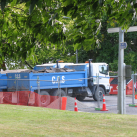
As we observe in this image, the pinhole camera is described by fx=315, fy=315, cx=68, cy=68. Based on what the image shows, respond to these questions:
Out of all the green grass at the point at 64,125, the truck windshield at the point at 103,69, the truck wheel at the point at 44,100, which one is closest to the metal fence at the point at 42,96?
the truck wheel at the point at 44,100

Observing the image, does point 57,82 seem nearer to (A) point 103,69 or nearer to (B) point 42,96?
(B) point 42,96

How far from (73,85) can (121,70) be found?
21.3ft

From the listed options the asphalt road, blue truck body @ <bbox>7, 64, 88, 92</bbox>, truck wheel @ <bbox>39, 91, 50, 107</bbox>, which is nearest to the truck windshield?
blue truck body @ <bbox>7, 64, 88, 92</bbox>

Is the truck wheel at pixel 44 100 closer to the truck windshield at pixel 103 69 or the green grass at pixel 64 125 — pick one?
the green grass at pixel 64 125

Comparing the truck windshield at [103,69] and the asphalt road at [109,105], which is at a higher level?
the truck windshield at [103,69]

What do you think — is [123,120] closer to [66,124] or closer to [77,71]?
[66,124]

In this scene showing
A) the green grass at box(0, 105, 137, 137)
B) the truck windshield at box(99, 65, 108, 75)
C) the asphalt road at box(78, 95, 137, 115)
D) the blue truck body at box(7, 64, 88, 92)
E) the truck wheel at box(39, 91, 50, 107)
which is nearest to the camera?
the green grass at box(0, 105, 137, 137)

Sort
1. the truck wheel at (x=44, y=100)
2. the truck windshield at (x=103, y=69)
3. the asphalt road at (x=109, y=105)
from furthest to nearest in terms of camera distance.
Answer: the truck windshield at (x=103, y=69) → the truck wheel at (x=44, y=100) → the asphalt road at (x=109, y=105)

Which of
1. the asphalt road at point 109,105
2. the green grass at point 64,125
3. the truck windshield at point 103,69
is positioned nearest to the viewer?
the green grass at point 64,125

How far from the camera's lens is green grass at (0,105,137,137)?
28.9ft

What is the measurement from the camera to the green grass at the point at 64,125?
28.9 ft

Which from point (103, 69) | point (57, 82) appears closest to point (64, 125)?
point (57, 82)

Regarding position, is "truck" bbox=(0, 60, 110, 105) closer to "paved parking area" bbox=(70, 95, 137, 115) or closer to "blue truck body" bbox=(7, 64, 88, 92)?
"blue truck body" bbox=(7, 64, 88, 92)

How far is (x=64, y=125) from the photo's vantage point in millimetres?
10289
